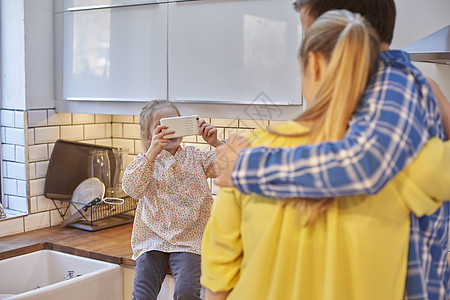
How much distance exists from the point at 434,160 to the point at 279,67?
108 cm

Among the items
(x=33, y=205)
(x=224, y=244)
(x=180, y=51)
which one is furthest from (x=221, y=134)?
(x=224, y=244)

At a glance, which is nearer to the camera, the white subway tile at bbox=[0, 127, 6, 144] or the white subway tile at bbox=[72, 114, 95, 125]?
the white subway tile at bbox=[0, 127, 6, 144]

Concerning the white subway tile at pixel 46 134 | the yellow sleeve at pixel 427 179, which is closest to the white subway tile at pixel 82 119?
the white subway tile at pixel 46 134

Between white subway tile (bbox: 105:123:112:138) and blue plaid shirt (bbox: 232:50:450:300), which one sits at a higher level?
blue plaid shirt (bbox: 232:50:450:300)

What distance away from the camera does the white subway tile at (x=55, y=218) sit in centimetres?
258

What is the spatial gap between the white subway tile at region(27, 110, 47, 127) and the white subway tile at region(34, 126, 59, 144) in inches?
1.1

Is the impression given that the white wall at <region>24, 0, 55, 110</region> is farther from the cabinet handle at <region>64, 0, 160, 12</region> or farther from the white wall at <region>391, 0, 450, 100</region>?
the white wall at <region>391, 0, 450, 100</region>

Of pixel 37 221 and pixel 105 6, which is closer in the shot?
pixel 105 6

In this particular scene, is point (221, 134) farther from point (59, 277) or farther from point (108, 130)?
point (59, 277)

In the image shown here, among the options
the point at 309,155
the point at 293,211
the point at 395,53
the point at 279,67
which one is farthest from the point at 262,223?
the point at 279,67

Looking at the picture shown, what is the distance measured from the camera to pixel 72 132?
8.75 feet

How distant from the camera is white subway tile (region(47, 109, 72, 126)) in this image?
2.55 meters

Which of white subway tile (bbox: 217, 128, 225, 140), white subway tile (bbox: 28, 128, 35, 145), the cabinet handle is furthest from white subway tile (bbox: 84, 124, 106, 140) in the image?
white subway tile (bbox: 217, 128, 225, 140)

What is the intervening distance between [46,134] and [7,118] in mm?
182
